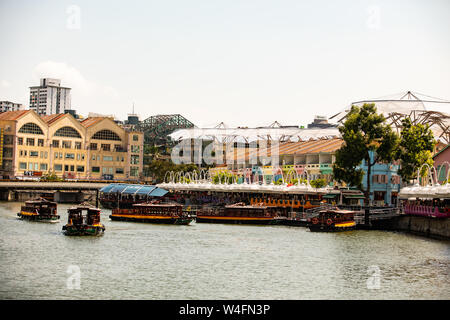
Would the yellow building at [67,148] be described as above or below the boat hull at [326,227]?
above

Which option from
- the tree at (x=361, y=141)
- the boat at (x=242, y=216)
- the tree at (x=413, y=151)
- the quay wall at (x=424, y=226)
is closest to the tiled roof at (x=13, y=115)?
the boat at (x=242, y=216)

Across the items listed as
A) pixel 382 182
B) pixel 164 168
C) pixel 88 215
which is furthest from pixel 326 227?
pixel 164 168

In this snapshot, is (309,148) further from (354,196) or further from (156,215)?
(156,215)

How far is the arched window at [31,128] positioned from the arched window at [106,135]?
16531mm

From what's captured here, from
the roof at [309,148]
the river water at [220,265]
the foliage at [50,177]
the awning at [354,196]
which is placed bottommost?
the river water at [220,265]

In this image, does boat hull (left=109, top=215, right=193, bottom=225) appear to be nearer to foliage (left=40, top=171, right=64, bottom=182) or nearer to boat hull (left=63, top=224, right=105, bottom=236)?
boat hull (left=63, top=224, right=105, bottom=236)

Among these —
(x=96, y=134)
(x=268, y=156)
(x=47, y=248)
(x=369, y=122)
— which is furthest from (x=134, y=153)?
(x=47, y=248)

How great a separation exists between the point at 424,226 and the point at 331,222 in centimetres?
1086

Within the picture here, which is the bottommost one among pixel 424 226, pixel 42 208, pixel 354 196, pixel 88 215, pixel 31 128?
pixel 424 226

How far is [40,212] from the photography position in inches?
3681

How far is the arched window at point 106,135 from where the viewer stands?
189 meters

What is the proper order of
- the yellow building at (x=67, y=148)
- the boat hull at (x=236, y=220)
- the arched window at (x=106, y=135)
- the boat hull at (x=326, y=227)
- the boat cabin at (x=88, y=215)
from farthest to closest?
the arched window at (x=106, y=135), the yellow building at (x=67, y=148), the boat hull at (x=236, y=220), the boat hull at (x=326, y=227), the boat cabin at (x=88, y=215)

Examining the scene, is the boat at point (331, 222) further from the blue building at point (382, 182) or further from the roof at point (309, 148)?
the roof at point (309, 148)
